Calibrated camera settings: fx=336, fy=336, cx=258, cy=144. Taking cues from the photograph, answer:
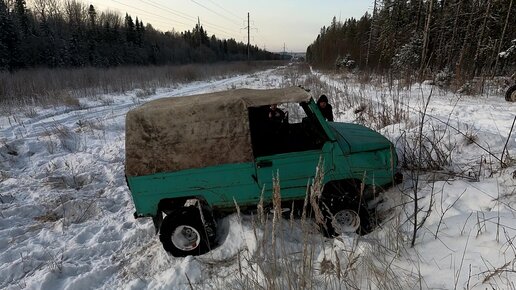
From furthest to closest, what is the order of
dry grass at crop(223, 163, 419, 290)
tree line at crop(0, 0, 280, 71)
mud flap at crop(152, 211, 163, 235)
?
tree line at crop(0, 0, 280, 71)
mud flap at crop(152, 211, 163, 235)
dry grass at crop(223, 163, 419, 290)

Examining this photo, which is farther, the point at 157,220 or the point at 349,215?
the point at 157,220

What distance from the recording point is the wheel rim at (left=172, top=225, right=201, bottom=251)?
3975 millimetres

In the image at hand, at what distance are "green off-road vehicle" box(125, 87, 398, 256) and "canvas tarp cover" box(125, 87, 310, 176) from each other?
1 centimetres

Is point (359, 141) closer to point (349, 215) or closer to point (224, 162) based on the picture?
point (349, 215)

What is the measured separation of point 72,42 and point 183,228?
1907 inches

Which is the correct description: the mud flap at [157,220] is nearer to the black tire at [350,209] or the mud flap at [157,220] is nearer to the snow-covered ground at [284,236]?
the snow-covered ground at [284,236]

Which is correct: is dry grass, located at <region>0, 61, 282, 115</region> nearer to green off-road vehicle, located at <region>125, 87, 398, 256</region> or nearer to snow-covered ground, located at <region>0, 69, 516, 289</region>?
snow-covered ground, located at <region>0, 69, 516, 289</region>

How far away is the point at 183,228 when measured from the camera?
13.2 ft

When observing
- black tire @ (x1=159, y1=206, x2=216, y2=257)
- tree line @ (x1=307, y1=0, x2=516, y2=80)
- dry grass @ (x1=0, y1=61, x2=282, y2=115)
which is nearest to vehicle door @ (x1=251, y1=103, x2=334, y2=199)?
black tire @ (x1=159, y1=206, x2=216, y2=257)

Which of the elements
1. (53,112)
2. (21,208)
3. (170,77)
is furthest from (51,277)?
(170,77)

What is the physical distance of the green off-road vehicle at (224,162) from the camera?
150 inches

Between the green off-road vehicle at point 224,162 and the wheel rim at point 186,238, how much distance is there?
1cm

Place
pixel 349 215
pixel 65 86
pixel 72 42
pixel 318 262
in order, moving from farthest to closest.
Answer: pixel 72 42 → pixel 65 86 → pixel 349 215 → pixel 318 262

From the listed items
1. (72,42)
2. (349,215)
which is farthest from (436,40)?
(72,42)
